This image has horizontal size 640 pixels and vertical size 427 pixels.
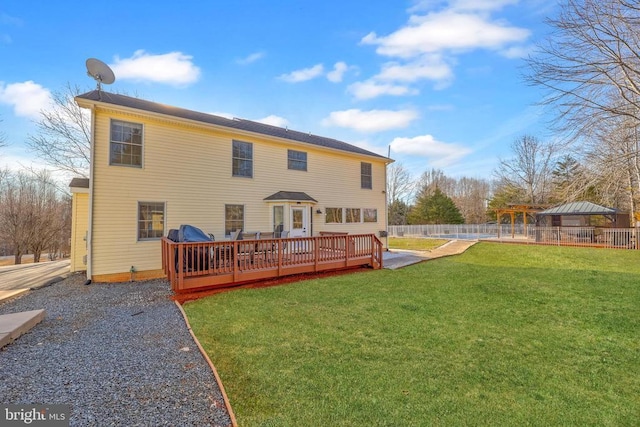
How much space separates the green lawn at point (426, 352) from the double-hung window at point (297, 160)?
589 centimetres

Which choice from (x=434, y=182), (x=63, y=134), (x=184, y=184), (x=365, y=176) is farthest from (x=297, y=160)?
(x=434, y=182)

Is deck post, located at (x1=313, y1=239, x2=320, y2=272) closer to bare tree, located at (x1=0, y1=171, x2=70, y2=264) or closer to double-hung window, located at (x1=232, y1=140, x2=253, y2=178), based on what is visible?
double-hung window, located at (x1=232, y1=140, x2=253, y2=178)

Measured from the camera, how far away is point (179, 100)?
1280cm

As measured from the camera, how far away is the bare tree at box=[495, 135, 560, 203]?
30.4 meters

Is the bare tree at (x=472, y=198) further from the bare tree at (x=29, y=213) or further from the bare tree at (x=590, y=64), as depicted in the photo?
the bare tree at (x=29, y=213)

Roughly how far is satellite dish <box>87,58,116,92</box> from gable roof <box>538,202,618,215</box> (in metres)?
24.1

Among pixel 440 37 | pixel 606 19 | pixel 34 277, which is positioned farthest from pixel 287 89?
pixel 34 277

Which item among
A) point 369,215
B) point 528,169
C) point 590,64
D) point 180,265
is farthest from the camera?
point 528,169

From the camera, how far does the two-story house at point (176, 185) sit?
816cm

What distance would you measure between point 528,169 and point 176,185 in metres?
35.4

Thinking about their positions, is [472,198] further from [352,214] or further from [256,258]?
[256,258]

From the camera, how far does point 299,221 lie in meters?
11.8

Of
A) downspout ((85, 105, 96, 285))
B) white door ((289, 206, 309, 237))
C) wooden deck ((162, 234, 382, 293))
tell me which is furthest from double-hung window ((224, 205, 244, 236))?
downspout ((85, 105, 96, 285))

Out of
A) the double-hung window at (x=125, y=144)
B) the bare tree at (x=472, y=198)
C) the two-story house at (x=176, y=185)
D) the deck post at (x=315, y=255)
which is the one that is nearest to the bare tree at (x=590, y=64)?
the deck post at (x=315, y=255)
